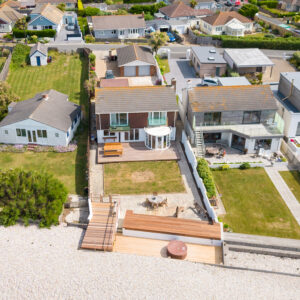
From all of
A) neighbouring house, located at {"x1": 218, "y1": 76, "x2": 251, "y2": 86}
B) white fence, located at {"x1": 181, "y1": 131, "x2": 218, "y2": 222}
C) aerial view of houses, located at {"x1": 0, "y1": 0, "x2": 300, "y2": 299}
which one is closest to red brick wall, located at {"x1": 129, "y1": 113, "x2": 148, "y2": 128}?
aerial view of houses, located at {"x1": 0, "y1": 0, "x2": 300, "y2": 299}

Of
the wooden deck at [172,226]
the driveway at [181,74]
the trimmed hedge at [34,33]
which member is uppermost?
the trimmed hedge at [34,33]

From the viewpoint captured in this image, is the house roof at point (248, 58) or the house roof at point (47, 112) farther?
the house roof at point (248, 58)

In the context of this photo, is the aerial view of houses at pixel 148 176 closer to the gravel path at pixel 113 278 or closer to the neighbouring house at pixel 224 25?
the gravel path at pixel 113 278

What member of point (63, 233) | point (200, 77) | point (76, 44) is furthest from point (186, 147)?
point (76, 44)

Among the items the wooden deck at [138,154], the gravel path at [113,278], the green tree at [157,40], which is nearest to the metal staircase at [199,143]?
the wooden deck at [138,154]

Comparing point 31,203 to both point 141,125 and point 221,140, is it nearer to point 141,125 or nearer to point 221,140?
point 141,125

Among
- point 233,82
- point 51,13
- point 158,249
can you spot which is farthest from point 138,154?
point 51,13
